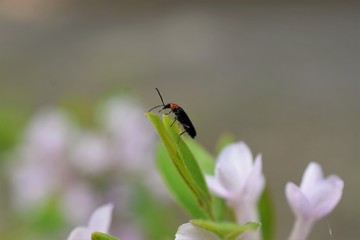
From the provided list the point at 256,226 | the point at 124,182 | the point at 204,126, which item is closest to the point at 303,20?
the point at 204,126

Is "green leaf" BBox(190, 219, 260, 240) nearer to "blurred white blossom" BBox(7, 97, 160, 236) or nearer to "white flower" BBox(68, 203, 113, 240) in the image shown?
"white flower" BBox(68, 203, 113, 240)

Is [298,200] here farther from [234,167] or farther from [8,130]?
[8,130]

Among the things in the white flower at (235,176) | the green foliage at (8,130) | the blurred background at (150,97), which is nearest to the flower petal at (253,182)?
the white flower at (235,176)

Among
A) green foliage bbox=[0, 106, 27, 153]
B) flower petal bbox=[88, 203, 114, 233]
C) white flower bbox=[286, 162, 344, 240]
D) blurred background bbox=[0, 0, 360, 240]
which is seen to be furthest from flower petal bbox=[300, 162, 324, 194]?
green foliage bbox=[0, 106, 27, 153]

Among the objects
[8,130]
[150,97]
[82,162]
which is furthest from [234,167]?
[150,97]

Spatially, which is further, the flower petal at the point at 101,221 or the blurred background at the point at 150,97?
the blurred background at the point at 150,97

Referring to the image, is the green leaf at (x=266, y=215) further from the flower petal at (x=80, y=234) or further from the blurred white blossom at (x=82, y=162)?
the blurred white blossom at (x=82, y=162)

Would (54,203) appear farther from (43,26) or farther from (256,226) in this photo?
(43,26)
